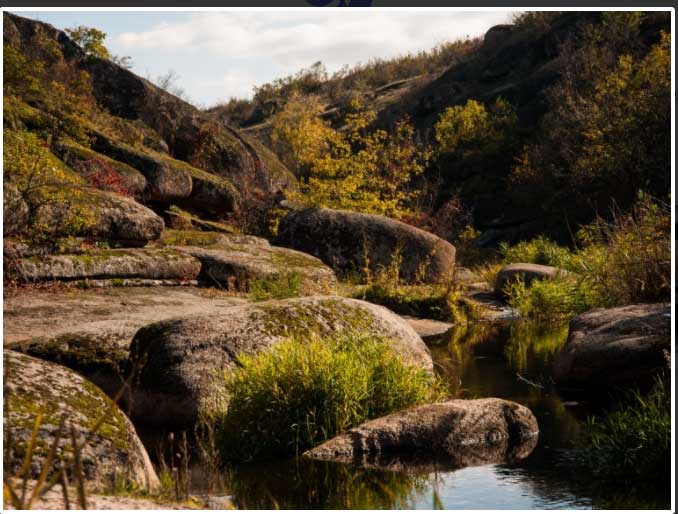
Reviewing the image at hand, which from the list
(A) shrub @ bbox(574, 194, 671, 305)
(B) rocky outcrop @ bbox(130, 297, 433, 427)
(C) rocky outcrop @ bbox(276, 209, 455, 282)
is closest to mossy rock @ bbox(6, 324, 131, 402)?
(B) rocky outcrop @ bbox(130, 297, 433, 427)

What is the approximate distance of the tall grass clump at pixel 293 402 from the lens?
7.54m

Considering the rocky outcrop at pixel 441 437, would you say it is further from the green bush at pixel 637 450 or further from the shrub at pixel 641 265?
the shrub at pixel 641 265

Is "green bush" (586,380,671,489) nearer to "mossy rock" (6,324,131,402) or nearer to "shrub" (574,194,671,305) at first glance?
"shrub" (574,194,671,305)

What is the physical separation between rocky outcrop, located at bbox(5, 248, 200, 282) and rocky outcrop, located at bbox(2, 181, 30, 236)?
65 centimetres

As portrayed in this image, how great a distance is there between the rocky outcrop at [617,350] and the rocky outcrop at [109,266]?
8.67 m

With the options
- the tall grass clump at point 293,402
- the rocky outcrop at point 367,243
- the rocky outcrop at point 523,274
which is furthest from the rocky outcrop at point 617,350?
the rocky outcrop at point 367,243

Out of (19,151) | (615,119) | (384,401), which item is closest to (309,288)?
(19,151)

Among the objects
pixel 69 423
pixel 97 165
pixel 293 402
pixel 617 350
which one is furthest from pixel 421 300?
pixel 69 423

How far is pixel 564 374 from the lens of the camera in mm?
10586

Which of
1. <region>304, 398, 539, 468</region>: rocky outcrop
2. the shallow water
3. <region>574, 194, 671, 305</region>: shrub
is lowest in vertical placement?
the shallow water

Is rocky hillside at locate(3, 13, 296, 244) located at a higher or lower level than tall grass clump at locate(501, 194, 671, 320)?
higher

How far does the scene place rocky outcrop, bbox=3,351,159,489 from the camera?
18.8 feet

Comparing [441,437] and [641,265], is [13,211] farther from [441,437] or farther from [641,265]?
[641,265]
